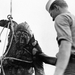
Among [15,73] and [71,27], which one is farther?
[15,73]

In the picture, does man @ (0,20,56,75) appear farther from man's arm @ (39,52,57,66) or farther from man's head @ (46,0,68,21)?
man's head @ (46,0,68,21)

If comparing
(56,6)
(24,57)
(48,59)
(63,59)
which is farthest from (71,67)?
(24,57)

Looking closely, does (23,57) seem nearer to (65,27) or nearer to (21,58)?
(21,58)

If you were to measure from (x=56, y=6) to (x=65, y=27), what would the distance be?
371 mm

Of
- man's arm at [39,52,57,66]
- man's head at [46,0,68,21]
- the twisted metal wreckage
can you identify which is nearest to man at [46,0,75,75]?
man's head at [46,0,68,21]

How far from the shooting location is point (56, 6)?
3.16m

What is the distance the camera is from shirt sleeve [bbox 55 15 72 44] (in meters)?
2.86

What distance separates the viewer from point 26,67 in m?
5.62

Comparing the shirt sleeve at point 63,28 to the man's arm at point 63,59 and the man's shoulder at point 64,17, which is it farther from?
the man's arm at point 63,59

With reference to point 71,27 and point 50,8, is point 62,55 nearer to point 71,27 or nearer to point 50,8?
point 71,27

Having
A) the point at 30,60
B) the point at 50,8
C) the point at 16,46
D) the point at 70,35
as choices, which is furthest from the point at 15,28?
the point at 70,35

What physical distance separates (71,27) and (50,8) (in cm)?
38

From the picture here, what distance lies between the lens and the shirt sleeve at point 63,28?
2.86 m

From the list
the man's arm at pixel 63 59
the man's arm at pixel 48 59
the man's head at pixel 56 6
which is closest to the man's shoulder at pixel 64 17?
the man's head at pixel 56 6
